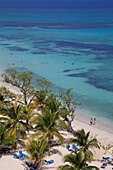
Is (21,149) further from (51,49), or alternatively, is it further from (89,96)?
(51,49)

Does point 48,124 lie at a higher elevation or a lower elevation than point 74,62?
lower

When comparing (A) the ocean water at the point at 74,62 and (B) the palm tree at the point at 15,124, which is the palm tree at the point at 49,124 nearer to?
(B) the palm tree at the point at 15,124

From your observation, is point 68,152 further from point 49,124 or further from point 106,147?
point 106,147

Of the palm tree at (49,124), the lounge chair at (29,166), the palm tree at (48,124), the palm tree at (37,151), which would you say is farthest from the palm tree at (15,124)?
the lounge chair at (29,166)

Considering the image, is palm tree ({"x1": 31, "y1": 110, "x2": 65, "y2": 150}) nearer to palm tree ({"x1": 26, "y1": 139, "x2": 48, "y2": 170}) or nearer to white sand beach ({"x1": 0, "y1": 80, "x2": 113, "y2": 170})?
white sand beach ({"x1": 0, "y1": 80, "x2": 113, "y2": 170})

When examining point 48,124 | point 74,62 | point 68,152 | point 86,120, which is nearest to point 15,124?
point 48,124

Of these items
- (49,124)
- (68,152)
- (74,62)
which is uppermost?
(74,62)

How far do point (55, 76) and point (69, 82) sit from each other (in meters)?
4.80

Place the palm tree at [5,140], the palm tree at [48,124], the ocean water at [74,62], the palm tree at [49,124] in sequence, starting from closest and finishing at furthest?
the palm tree at [5,140], the palm tree at [49,124], the palm tree at [48,124], the ocean water at [74,62]

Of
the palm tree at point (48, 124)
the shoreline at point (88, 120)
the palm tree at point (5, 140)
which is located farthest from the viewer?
the shoreline at point (88, 120)

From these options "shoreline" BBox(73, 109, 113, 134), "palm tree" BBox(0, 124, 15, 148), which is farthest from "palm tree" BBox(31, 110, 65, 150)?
"shoreline" BBox(73, 109, 113, 134)

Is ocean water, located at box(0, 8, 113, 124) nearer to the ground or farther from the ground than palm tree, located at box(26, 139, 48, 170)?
farther from the ground

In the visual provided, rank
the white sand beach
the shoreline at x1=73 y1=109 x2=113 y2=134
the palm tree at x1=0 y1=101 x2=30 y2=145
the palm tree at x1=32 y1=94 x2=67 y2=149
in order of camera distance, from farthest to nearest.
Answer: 1. the shoreline at x1=73 y1=109 x2=113 y2=134
2. the palm tree at x1=32 y1=94 x2=67 y2=149
3. the palm tree at x1=0 y1=101 x2=30 y2=145
4. the white sand beach

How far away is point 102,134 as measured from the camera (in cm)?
2634
